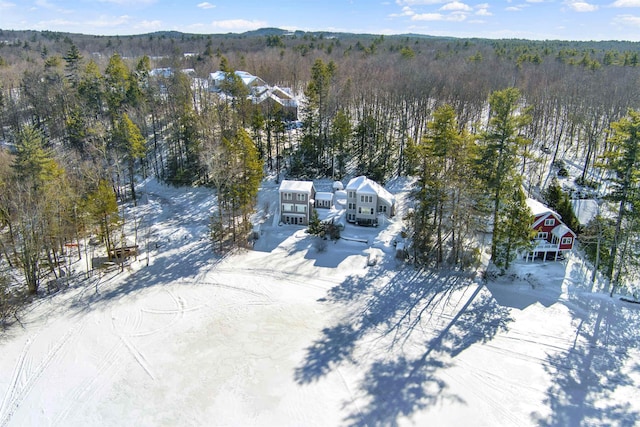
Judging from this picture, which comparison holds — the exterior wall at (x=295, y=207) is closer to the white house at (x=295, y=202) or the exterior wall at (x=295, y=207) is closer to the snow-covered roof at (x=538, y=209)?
the white house at (x=295, y=202)

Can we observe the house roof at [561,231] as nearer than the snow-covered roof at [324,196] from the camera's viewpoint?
Yes

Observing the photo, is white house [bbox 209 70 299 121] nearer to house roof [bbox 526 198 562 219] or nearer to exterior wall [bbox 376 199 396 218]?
exterior wall [bbox 376 199 396 218]

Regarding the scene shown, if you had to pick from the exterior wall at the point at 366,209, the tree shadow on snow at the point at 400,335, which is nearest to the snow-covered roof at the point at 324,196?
the exterior wall at the point at 366,209

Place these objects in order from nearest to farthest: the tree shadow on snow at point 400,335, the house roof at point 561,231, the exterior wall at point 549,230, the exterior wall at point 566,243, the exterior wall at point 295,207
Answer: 1. the tree shadow on snow at point 400,335
2. the house roof at point 561,231
3. the exterior wall at point 566,243
4. the exterior wall at point 549,230
5. the exterior wall at point 295,207

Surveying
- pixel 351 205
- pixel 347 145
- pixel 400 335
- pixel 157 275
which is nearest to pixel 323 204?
pixel 351 205

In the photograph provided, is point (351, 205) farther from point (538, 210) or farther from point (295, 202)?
point (538, 210)

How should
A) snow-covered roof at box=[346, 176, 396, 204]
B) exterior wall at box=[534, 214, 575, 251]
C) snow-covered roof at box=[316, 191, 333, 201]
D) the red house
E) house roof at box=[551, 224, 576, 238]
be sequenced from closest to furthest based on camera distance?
1. house roof at box=[551, 224, 576, 238]
2. the red house
3. exterior wall at box=[534, 214, 575, 251]
4. snow-covered roof at box=[346, 176, 396, 204]
5. snow-covered roof at box=[316, 191, 333, 201]

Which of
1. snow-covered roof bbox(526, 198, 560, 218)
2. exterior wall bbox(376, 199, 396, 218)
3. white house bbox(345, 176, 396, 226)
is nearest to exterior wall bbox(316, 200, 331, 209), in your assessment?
white house bbox(345, 176, 396, 226)
